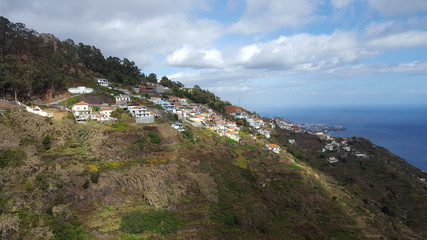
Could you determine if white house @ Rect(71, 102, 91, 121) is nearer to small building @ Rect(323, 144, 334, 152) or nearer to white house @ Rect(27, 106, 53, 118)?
white house @ Rect(27, 106, 53, 118)

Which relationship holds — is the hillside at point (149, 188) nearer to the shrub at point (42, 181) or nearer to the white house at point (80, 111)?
the shrub at point (42, 181)

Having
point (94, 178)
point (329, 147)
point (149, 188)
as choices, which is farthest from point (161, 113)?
point (329, 147)

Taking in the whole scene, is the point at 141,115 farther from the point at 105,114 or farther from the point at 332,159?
the point at 332,159

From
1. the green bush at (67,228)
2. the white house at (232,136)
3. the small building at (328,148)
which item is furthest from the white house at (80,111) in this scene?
the small building at (328,148)

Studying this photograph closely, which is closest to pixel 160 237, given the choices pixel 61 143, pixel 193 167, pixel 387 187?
pixel 193 167

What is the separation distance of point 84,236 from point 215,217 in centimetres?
1101

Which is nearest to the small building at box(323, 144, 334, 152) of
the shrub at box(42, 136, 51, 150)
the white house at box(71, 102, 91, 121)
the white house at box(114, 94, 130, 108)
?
the white house at box(114, 94, 130, 108)

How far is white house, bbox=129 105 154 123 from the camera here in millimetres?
36969

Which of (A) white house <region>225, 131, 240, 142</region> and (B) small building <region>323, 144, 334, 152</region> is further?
(B) small building <region>323, 144, 334, 152</region>

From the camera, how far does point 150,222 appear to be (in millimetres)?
20000

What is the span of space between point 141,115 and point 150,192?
18.3 m

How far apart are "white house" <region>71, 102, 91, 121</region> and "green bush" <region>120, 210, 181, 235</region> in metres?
20.0

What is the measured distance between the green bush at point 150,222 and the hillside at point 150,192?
8 centimetres

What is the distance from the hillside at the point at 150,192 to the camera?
18422mm
